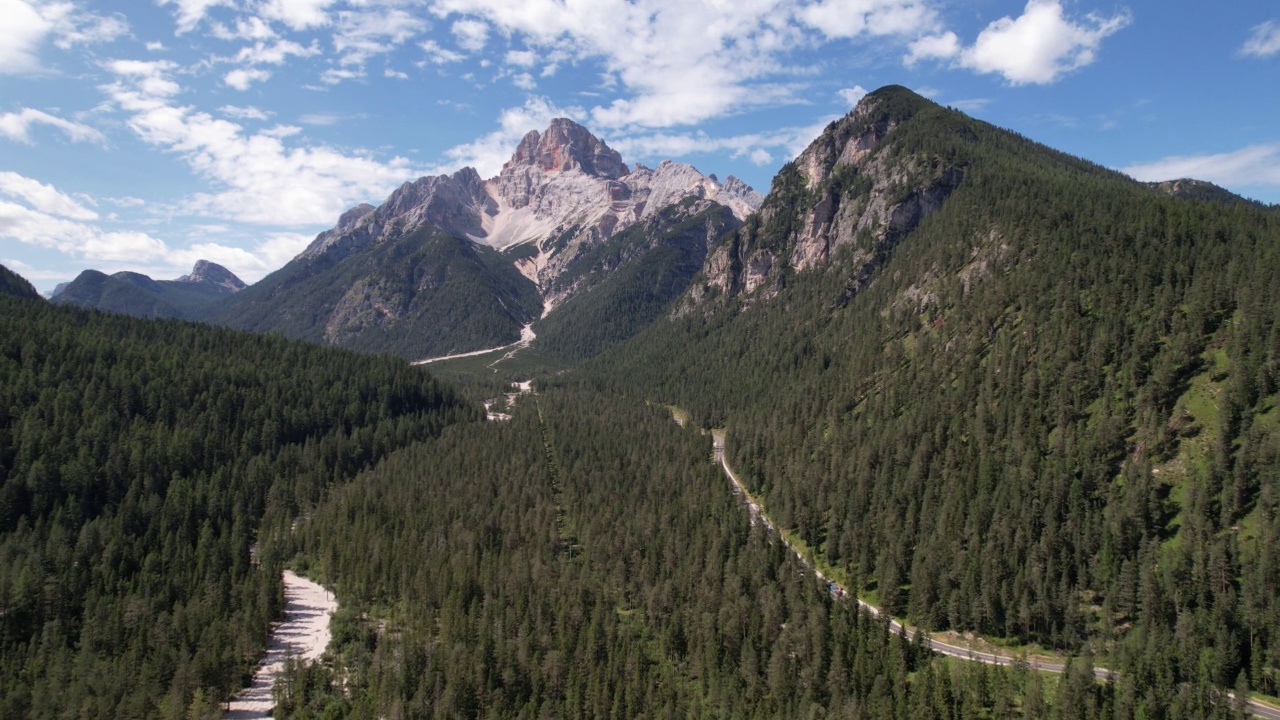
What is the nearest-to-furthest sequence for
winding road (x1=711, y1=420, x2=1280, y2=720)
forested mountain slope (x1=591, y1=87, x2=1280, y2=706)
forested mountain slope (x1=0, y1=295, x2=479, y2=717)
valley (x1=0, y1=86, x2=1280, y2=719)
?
winding road (x1=711, y1=420, x2=1280, y2=720), valley (x1=0, y1=86, x2=1280, y2=719), forested mountain slope (x1=0, y1=295, x2=479, y2=717), forested mountain slope (x1=591, y1=87, x2=1280, y2=706)

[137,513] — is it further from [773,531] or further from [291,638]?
[773,531]

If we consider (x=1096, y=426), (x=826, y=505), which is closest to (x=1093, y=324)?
(x=1096, y=426)

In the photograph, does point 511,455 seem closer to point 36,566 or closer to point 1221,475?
point 36,566

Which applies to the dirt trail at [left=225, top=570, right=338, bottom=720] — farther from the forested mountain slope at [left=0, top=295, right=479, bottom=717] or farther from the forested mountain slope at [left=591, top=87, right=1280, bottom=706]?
the forested mountain slope at [left=591, top=87, right=1280, bottom=706]

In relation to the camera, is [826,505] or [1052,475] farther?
[826,505]

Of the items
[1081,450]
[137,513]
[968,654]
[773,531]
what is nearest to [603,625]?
[773,531]

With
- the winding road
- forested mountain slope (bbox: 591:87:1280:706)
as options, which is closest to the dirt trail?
the winding road
